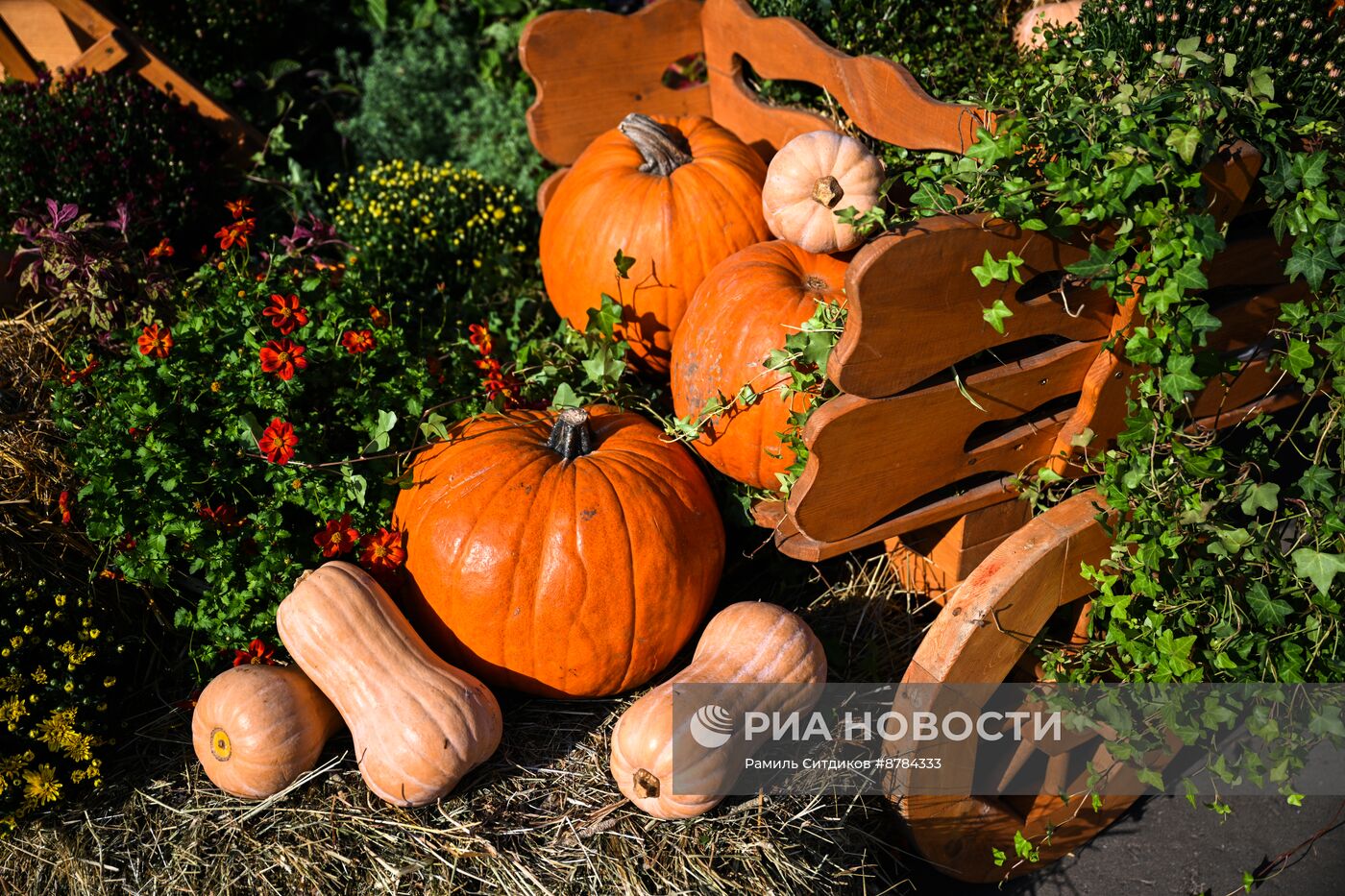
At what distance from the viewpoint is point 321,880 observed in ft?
7.11

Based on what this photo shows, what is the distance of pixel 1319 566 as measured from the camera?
189cm

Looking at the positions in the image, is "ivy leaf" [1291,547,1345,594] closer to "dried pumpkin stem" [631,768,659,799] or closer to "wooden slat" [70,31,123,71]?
"dried pumpkin stem" [631,768,659,799]

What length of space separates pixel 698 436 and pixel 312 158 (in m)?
3.05

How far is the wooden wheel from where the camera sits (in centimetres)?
220

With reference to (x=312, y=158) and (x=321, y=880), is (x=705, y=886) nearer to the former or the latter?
(x=321, y=880)

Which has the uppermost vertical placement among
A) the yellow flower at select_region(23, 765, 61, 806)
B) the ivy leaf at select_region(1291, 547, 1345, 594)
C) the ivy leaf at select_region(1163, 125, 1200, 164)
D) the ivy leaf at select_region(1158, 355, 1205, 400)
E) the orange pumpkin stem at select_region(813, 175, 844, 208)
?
the ivy leaf at select_region(1163, 125, 1200, 164)

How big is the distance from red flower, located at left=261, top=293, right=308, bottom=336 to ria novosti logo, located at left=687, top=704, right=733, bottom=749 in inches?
59.5

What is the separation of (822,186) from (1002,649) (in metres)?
1.25

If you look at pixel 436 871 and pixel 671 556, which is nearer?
pixel 436 871

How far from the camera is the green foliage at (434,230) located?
12.2 feet

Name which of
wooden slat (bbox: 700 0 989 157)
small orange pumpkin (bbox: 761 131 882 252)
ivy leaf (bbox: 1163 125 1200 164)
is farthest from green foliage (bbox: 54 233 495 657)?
ivy leaf (bbox: 1163 125 1200 164)

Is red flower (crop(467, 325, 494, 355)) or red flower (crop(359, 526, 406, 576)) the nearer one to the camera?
red flower (crop(359, 526, 406, 576))

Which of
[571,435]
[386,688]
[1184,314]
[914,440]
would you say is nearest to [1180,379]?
[1184,314]

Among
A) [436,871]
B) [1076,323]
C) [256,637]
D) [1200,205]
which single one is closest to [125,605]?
[256,637]
